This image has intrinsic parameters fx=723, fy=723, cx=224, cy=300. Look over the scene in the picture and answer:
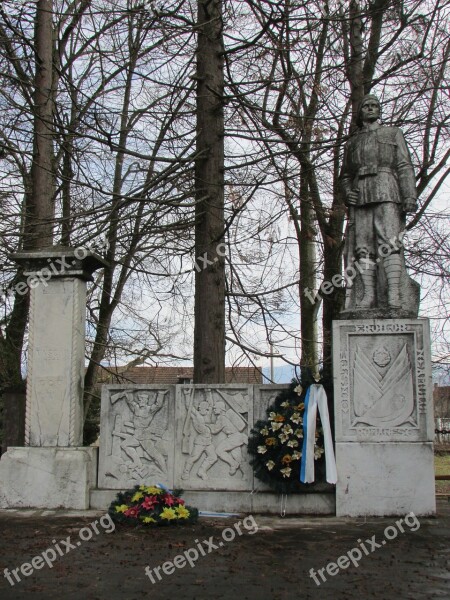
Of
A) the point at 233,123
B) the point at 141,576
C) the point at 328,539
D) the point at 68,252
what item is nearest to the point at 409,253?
the point at 233,123

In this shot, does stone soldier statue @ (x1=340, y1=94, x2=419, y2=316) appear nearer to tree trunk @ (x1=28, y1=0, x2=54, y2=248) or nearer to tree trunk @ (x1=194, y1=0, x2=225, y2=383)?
tree trunk @ (x1=194, y1=0, x2=225, y2=383)

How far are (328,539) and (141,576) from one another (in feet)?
7.02

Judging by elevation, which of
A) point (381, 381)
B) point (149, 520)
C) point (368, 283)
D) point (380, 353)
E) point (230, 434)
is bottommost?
point (149, 520)

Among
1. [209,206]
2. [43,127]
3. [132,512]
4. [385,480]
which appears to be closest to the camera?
[132,512]

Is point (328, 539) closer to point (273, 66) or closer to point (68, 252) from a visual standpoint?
point (68, 252)

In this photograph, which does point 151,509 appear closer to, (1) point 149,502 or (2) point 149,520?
(1) point 149,502

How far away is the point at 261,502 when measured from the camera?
8.72 m

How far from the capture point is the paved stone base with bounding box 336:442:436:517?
821 centimetres

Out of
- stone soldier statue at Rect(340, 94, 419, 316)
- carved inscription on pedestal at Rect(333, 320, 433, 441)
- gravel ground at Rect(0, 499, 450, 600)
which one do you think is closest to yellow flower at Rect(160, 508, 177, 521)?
gravel ground at Rect(0, 499, 450, 600)

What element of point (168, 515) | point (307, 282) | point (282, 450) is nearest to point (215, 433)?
point (282, 450)

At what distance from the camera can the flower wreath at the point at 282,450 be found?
28.0 ft

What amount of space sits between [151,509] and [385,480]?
268cm

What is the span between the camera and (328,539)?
7.02 meters

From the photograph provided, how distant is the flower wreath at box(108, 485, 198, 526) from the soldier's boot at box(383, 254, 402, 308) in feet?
11.2
